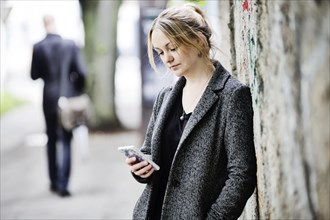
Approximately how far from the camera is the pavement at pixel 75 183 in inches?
269

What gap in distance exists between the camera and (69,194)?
755 cm

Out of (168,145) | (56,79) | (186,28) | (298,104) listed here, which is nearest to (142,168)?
(168,145)

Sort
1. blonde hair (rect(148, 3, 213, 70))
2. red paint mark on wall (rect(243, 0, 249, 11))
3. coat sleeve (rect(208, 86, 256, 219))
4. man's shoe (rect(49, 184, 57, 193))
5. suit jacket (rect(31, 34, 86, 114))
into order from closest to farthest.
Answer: coat sleeve (rect(208, 86, 256, 219)) → blonde hair (rect(148, 3, 213, 70)) → red paint mark on wall (rect(243, 0, 249, 11)) → suit jacket (rect(31, 34, 86, 114)) → man's shoe (rect(49, 184, 57, 193))

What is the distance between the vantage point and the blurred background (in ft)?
6.89

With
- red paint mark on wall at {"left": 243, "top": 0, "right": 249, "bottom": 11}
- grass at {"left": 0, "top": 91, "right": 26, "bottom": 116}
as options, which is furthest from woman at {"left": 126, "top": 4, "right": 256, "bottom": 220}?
grass at {"left": 0, "top": 91, "right": 26, "bottom": 116}

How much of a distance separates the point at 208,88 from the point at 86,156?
784 cm

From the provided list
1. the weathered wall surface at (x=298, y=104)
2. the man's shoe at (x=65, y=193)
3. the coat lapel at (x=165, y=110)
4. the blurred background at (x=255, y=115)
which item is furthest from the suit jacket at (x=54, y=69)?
the weathered wall surface at (x=298, y=104)

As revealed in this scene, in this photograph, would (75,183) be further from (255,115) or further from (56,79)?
(255,115)

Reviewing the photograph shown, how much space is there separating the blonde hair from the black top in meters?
0.29

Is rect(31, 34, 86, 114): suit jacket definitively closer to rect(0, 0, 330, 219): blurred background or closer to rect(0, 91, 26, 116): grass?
rect(0, 0, 330, 219): blurred background

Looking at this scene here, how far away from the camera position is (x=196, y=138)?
270cm

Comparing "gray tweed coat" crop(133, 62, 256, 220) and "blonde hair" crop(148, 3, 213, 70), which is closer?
"gray tweed coat" crop(133, 62, 256, 220)

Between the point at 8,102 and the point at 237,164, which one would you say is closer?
the point at 237,164

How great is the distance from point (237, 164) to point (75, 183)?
19.7ft
